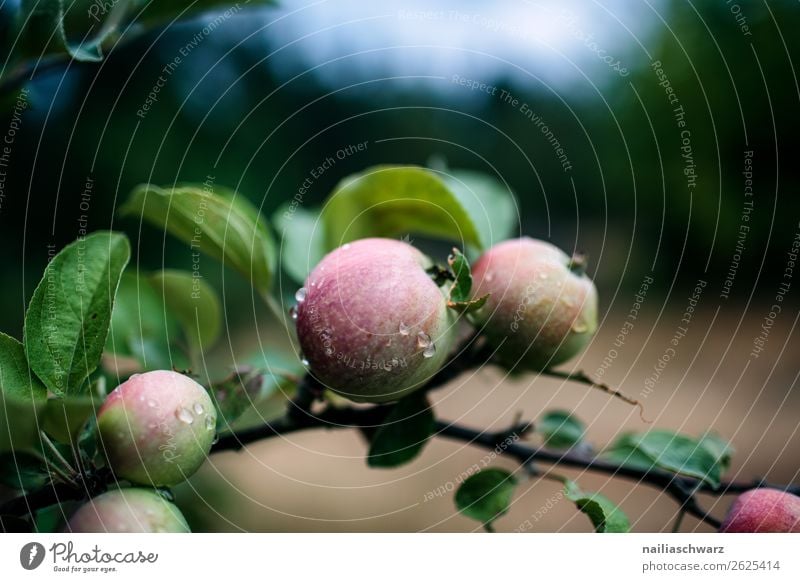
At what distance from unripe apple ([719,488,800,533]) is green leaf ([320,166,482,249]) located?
0.60ft

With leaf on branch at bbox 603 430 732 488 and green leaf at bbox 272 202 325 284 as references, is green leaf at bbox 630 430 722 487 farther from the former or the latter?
green leaf at bbox 272 202 325 284

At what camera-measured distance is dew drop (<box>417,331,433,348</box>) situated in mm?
268

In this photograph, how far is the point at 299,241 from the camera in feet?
1.34

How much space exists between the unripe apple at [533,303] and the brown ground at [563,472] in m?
0.32

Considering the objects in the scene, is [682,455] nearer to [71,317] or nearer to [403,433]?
[403,433]

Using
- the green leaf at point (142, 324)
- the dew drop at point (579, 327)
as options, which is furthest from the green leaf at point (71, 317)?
the dew drop at point (579, 327)

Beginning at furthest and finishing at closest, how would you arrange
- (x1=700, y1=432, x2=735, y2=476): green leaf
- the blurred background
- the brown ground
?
the brown ground < the blurred background < (x1=700, y1=432, x2=735, y2=476): green leaf

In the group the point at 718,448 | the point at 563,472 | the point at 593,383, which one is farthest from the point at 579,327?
the point at 563,472

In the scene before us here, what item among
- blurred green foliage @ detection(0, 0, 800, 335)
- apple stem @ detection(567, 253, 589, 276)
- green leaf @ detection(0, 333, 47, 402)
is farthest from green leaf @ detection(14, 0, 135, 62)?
apple stem @ detection(567, 253, 589, 276)

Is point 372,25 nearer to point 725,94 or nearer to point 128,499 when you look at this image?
point 128,499

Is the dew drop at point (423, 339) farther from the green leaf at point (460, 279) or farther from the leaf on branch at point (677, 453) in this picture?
the leaf on branch at point (677, 453)

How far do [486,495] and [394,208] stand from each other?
165mm
